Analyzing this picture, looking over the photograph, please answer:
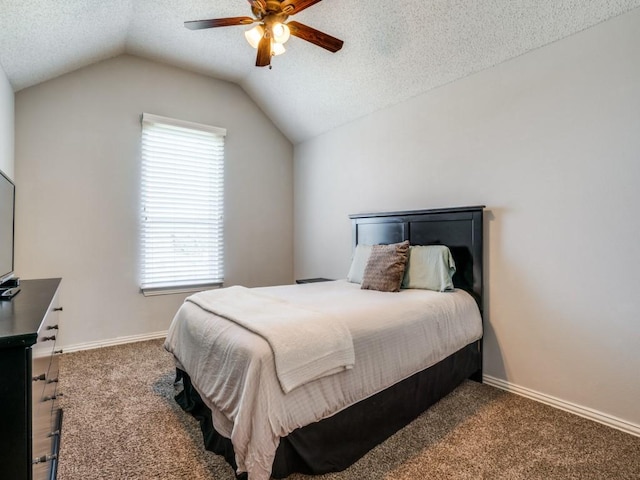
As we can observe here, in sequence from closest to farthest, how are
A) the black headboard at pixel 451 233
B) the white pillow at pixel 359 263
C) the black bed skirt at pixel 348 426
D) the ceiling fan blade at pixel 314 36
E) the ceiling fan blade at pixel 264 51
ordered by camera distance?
the black bed skirt at pixel 348 426
the ceiling fan blade at pixel 314 36
the ceiling fan blade at pixel 264 51
the black headboard at pixel 451 233
the white pillow at pixel 359 263

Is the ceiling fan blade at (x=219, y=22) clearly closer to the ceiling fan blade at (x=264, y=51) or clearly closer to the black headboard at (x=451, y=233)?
the ceiling fan blade at (x=264, y=51)

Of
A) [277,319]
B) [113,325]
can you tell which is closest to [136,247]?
[113,325]

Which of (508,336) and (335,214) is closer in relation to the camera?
(508,336)

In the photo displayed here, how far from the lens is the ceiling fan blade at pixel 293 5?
1923 mm

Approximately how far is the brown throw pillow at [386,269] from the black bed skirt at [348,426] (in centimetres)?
69

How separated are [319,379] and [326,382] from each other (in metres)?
0.05

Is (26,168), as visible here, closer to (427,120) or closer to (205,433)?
(205,433)

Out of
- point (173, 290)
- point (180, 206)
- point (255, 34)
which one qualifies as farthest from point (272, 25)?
point (173, 290)

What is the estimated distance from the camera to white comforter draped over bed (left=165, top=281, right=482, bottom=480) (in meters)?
1.36

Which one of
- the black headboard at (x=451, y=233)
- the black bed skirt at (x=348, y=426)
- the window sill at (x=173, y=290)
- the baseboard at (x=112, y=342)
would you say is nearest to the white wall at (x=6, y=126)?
the window sill at (x=173, y=290)

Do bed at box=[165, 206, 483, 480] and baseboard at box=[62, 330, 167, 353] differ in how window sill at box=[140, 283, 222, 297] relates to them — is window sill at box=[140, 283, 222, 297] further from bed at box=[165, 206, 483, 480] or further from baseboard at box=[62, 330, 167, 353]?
bed at box=[165, 206, 483, 480]

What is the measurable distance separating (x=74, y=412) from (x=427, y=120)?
359cm

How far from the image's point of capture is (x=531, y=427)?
6.63 feet

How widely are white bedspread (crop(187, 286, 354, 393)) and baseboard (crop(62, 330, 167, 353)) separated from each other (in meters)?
2.27
